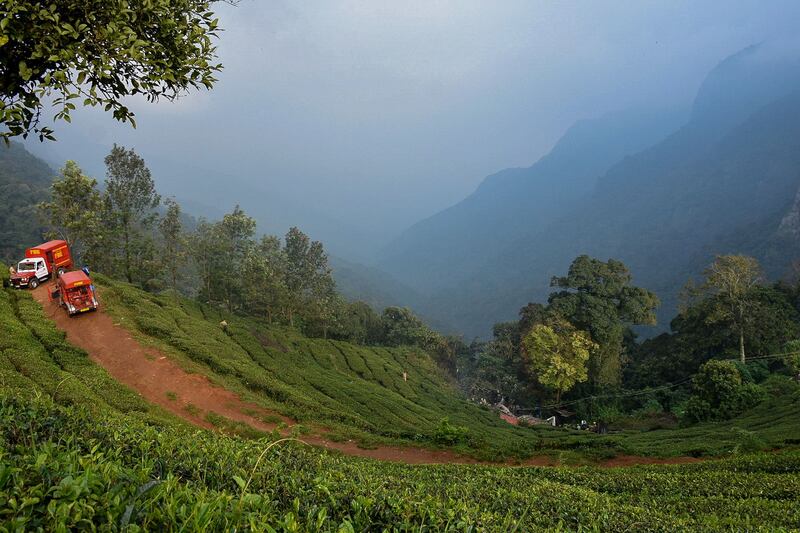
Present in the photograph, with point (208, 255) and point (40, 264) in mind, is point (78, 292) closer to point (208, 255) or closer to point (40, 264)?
point (40, 264)

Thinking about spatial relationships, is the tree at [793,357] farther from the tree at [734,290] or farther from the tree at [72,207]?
the tree at [72,207]

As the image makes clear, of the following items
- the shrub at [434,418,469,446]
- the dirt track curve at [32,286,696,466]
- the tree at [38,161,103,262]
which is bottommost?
the shrub at [434,418,469,446]

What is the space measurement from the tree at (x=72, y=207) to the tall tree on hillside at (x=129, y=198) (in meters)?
2.02

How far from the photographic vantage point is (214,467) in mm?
3859

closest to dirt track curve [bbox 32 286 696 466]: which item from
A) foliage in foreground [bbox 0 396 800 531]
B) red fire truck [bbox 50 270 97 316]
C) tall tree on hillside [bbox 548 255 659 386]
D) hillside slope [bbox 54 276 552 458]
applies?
hillside slope [bbox 54 276 552 458]

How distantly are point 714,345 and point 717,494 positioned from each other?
38.9 metres

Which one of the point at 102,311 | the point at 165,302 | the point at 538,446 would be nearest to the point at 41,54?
the point at 538,446

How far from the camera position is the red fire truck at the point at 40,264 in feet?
74.1

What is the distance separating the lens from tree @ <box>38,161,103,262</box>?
29.6 m

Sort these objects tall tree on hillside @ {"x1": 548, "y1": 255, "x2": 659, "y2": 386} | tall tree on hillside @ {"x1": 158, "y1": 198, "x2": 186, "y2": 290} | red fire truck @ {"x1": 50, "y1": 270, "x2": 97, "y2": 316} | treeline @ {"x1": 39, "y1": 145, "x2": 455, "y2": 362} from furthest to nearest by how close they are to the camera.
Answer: tall tree on hillside @ {"x1": 548, "y1": 255, "x2": 659, "y2": 386} → tall tree on hillside @ {"x1": 158, "y1": 198, "x2": 186, "y2": 290} → treeline @ {"x1": 39, "y1": 145, "x2": 455, "y2": 362} → red fire truck @ {"x1": 50, "y1": 270, "x2": 97, "y2": 316}

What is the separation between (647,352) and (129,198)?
57234 millimetres

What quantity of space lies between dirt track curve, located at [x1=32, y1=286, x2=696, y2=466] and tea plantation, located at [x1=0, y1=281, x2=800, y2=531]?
70cm

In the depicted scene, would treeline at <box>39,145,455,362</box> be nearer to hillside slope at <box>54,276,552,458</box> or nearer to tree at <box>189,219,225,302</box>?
tree at <box>189,219,225,302</box>

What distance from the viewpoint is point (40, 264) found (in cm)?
2347
